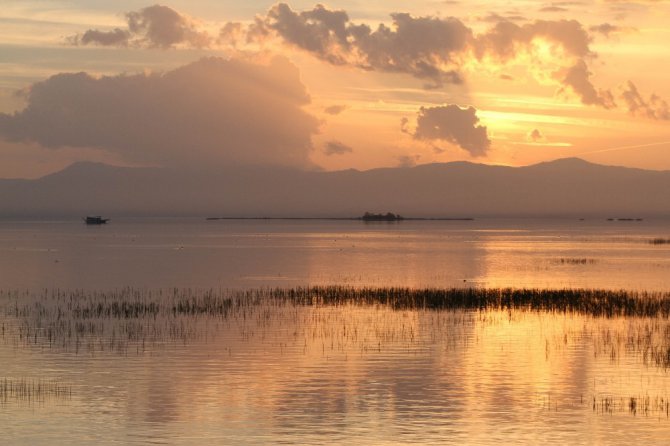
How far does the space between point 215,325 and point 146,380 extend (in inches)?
528

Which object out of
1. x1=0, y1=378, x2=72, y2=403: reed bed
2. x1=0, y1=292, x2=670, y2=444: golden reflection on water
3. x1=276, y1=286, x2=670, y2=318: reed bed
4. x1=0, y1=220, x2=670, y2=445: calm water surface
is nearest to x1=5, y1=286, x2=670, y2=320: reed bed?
x1=276, y1=286, x2=670, y2=318: reed bed

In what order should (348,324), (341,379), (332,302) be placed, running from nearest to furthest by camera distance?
(341,379) < (348,324) < (332,302)

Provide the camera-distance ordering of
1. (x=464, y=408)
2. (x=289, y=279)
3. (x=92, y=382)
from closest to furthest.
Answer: (x=464, y=408), (x=92, y=382), (x=289, y=279)

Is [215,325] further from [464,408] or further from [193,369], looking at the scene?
[464,408]

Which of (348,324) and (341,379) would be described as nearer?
(341,379)

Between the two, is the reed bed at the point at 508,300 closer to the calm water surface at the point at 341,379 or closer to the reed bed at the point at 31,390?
the calm water surface at the point at 341,379

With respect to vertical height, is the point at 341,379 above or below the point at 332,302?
below

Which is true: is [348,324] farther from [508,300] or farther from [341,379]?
[341,379]

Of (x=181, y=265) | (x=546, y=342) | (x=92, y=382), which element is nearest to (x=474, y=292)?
(x=546, y=342)

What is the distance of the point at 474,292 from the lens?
177 feet

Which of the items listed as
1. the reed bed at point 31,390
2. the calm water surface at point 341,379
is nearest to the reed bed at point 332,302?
the calm water surface at point 341,379

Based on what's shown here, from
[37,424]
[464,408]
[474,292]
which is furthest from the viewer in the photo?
[474,292]

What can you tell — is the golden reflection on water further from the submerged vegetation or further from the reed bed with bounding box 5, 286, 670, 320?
the reed bed with bounding box 5, 286, 670, 320

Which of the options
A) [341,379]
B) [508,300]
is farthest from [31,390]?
[508,300]
